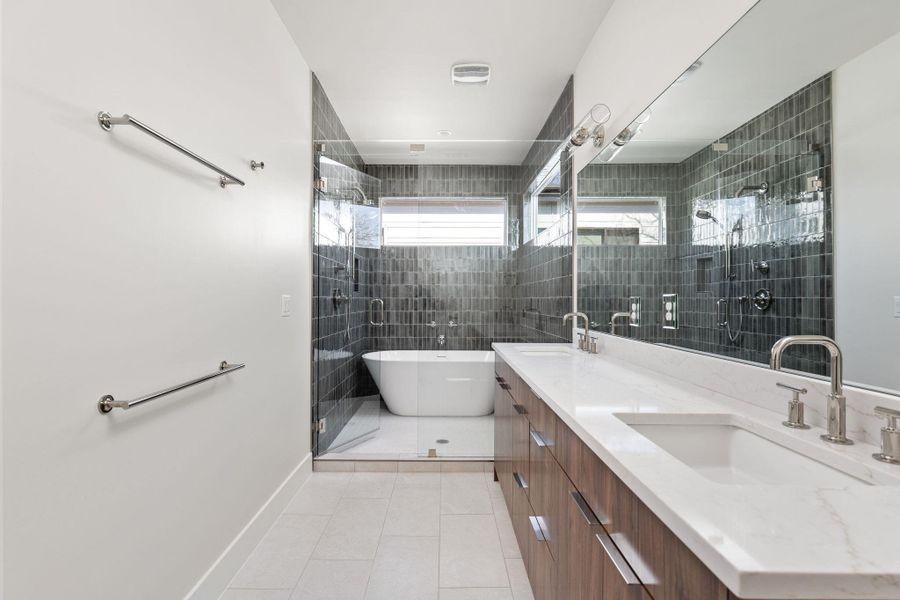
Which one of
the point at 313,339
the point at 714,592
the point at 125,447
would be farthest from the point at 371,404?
the point at 714,592

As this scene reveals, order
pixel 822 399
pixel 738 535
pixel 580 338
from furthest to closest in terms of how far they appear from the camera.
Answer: pixel 580 338 < pixel 822 399 < pixel 738 535

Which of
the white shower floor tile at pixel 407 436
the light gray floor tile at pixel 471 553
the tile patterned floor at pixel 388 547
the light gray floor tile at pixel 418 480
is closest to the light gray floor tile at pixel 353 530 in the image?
the tile patterned floor at pixel 388 547

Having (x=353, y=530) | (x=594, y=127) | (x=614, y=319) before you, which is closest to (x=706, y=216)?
(x=614, y=319)

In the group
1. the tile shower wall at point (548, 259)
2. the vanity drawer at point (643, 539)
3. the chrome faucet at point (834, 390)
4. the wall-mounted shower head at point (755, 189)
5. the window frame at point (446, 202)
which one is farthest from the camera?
the window frame at point (446, 202)

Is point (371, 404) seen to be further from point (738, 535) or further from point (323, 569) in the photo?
point (738, 535)

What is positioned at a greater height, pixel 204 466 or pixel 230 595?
pixel 204 466

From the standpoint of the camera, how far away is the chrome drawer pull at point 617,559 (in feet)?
2.41

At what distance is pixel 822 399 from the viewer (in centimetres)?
94

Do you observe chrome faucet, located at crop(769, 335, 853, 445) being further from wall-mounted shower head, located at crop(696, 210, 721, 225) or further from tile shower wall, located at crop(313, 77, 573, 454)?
tile shower wall, located at crop(313, 77, 573, 454)

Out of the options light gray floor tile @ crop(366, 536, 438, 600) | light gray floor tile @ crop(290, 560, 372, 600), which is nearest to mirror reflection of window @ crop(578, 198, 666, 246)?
light gray floor tile @ crop(366, 536, 438, 600)

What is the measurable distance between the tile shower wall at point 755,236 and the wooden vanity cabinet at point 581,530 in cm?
62

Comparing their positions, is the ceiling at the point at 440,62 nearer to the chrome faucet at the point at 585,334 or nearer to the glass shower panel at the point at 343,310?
the glass shower panel at the point at 343,310

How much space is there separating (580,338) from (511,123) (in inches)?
82.0

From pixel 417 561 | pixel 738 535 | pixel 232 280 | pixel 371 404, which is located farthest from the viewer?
pixel 371 404
